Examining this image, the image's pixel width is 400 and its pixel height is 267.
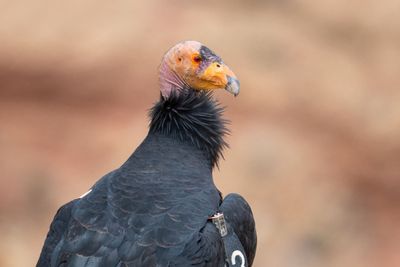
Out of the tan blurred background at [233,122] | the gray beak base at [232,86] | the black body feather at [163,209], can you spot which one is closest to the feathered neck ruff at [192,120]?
the black body feather at [163,209]

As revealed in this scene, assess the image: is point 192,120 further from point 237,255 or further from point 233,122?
point 233,122

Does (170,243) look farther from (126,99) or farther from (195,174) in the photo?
(126,99)

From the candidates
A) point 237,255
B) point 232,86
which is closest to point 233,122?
point 232,86

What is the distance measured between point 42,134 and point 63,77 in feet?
2.04

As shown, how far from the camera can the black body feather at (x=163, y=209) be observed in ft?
14.3

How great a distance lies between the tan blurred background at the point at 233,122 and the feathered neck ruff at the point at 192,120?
4610 mm

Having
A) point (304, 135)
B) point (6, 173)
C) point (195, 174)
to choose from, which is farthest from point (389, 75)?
point (195, 174)

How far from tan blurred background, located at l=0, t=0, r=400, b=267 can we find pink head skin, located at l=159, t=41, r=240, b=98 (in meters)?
4.50

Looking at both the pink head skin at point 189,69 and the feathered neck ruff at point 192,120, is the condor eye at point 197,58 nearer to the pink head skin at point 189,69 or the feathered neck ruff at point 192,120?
the pink head skin at point 189,69

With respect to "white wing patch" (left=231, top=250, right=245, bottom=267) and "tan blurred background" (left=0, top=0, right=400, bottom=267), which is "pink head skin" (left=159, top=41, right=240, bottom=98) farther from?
"tan blurred background" (left=0, top=0, right=400, bottom=267)

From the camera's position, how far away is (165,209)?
4547 mm

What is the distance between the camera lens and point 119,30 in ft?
34.3

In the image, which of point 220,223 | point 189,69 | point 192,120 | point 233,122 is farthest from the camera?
point 233,122

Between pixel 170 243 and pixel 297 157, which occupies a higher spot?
pixel 170 243
